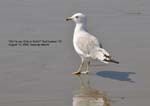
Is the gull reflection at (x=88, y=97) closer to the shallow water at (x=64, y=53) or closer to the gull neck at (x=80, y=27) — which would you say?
the shallow water at (x=64, y=53)

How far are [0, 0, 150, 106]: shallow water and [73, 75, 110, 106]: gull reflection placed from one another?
0.10m

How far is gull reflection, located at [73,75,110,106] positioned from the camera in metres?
8.41

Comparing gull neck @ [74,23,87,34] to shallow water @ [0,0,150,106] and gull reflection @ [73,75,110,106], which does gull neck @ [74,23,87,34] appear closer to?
shallow water @ [0,0,150,106]

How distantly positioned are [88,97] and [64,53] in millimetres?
2674

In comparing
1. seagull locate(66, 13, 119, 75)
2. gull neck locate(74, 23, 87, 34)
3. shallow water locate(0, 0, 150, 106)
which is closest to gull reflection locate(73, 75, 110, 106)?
shallow water locate(0, 0, 150, 106)

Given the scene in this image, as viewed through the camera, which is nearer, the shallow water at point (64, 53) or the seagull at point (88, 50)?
the shallow water at point (64, 53)

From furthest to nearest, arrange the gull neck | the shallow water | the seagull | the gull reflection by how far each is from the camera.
→ the gull neck < the seagull < the shallow water < the gull reflection

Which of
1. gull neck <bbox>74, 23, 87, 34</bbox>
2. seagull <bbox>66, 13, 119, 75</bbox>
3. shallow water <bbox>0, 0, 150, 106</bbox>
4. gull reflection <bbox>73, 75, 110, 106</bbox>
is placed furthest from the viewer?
gull neck <bbox>74, 23, 87, 34</bbox>

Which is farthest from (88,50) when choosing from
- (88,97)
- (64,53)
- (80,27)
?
(88,97)

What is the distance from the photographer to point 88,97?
880 centimetres

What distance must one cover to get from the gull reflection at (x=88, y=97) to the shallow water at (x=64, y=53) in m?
0.10

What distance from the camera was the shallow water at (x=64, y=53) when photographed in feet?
29.4

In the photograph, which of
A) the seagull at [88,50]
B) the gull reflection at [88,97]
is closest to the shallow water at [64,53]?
the gull reflection at [88,97]

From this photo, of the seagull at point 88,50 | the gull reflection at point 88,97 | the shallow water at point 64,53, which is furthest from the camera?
the seagull at point 88,50
